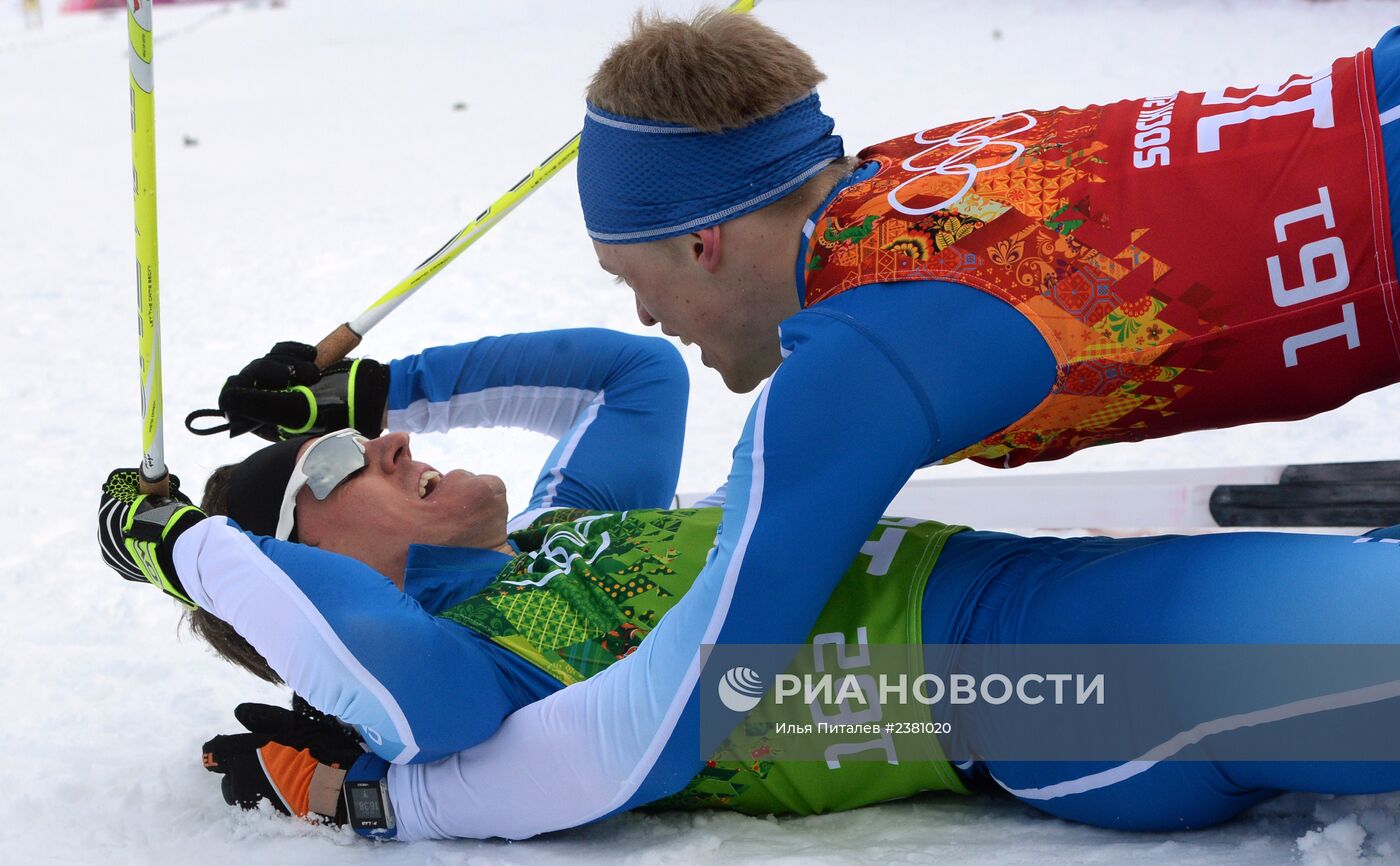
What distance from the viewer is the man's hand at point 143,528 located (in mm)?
1540

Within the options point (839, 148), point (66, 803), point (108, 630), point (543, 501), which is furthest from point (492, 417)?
point (839, 148)

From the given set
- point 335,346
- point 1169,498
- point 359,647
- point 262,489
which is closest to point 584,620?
point 359,647

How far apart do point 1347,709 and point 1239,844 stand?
205mm

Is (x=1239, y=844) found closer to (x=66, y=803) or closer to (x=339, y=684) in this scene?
(x=339, y=684)

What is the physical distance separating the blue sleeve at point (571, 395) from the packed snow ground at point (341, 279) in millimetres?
484

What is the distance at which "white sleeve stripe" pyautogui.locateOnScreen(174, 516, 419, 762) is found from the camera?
139cm

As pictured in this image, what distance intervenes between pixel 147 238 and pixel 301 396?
389mm

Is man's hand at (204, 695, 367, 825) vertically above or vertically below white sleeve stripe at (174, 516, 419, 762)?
below

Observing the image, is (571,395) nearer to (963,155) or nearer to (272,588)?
(272,588)

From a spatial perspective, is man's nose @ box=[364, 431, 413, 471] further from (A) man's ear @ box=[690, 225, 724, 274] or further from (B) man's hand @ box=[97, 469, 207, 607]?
Result: (A) man's ear @ box=[690, 225, 724, 274]

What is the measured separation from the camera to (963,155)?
4.14 ft

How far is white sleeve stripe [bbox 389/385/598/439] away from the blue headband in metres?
0.82

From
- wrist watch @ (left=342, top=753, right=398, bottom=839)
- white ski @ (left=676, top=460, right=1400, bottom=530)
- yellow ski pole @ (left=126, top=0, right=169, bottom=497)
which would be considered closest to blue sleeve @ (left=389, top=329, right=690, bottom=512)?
white ski @ (left=676, top=460, right=1400, bottom=530)

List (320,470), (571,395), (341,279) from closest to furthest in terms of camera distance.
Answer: (320,470), (571,395), (341,279)
